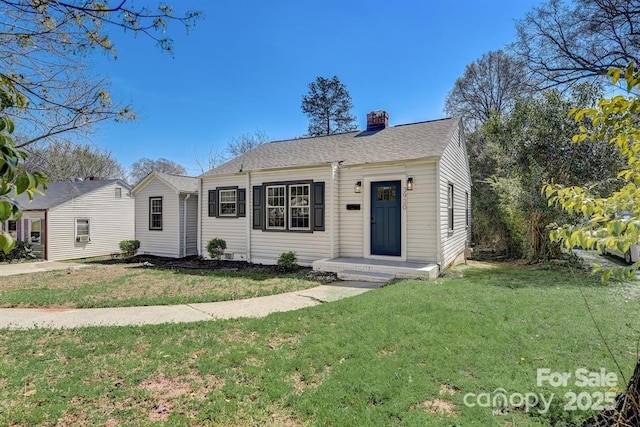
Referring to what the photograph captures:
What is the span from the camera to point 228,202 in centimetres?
1169

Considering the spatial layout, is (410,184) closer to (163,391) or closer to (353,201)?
(353,201)

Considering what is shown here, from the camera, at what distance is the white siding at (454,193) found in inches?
342

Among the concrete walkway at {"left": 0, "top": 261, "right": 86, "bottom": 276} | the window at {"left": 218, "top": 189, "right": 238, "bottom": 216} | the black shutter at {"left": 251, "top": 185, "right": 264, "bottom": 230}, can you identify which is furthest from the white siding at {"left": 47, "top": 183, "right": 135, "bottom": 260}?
the black shutter at {"left": 251, "top": 185, "right": 264, "bottom": 230}

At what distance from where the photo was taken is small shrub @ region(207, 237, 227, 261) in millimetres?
11414

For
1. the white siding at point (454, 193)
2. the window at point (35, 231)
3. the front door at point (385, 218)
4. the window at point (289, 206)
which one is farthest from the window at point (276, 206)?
the window at point (35, 231)

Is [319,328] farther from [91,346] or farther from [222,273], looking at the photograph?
[222,273]

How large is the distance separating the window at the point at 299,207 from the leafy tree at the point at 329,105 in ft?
59.8

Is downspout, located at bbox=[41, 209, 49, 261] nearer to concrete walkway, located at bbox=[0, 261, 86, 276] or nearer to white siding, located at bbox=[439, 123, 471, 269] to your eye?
concrete walkway, located at bbox=[0, 261, 86, 276]

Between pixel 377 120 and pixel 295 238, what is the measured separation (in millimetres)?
Answer: 5590

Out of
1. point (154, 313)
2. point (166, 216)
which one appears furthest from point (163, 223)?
point (154, 313)

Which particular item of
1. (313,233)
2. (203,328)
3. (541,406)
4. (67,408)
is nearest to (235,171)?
(313,233)

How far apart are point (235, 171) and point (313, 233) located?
12.6ft

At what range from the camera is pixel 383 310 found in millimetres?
5039

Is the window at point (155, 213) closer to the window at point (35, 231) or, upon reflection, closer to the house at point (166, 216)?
the house at point (166, 216)
